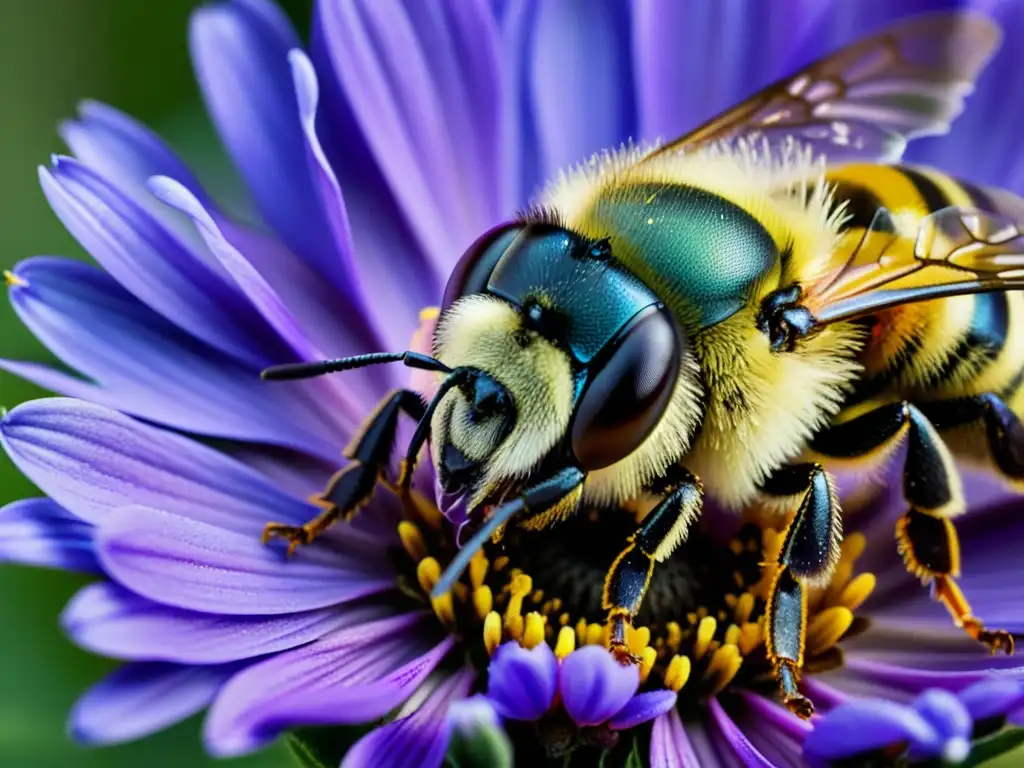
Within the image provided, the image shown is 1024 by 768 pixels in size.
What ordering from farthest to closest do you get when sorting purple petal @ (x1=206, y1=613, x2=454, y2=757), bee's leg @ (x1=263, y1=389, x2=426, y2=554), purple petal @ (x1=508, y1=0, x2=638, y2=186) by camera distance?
purple petal @ (x1=508, y1=0, x2=638, y2=186) → bee's leg @ (x1=263, y1=389, x2=426, y2=554) → purple petal @ (x1=206, y1=613, x2=454, y2=757)

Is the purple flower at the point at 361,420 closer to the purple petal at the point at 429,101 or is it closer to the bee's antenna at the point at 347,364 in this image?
the purple petal at the point at 429,101

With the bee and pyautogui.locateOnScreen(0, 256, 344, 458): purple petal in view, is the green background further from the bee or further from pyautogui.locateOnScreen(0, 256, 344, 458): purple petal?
the bee

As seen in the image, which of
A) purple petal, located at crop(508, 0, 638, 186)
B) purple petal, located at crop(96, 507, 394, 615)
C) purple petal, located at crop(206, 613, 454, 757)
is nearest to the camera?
purple petal, located at crop(206, 613, 454, 757)

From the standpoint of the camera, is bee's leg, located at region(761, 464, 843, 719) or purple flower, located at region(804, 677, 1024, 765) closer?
purple flower, located at region(804, 677, 1024, 765)

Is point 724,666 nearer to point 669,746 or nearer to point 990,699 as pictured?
point 669,746

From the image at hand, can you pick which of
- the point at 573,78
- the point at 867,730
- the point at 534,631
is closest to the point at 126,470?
the point at 534,631

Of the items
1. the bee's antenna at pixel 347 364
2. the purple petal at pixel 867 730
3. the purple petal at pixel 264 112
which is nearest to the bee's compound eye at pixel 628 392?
the bee's antenna at pixel 347 364

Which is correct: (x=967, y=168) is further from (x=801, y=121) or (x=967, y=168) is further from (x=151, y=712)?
(x=151, y=712)

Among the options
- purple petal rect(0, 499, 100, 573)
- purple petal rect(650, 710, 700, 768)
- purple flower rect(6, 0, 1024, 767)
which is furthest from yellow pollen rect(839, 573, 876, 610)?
purple petal rect(0, 499, 100, 573)

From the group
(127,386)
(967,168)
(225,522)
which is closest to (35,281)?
(127,386)
